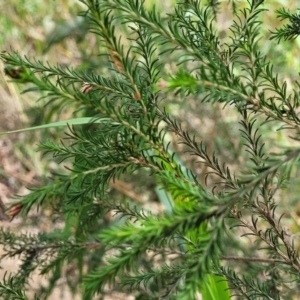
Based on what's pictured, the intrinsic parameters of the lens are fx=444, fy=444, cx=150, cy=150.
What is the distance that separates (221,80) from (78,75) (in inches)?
5.6

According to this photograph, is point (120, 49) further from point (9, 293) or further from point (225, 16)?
point (225, 16)

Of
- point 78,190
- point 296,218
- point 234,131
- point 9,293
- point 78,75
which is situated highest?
point 78,75

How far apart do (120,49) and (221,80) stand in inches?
3.7

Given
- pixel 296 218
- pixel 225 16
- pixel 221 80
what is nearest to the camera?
pixel 221 80

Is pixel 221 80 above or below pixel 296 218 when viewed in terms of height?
above

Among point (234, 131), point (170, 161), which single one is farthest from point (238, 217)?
point (234, 131)

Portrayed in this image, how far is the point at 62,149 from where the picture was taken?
423 mm

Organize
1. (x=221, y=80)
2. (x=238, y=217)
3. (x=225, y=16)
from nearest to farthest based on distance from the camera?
(x=221, y=80), (x=238, y=217), (x=225, y=16)

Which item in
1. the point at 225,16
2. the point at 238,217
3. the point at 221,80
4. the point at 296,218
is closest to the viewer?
the point at 221,80

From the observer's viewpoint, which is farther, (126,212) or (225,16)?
(225,16)

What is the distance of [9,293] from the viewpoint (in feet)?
1.48

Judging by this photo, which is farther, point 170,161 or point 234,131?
point 234,131

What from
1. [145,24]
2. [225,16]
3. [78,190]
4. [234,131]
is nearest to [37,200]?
[78,190]

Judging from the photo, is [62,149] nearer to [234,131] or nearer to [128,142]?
[128,142]
